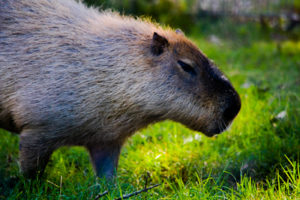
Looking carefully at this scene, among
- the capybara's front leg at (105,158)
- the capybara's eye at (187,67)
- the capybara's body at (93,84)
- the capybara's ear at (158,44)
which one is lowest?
the capybara's front leg at (105,158)

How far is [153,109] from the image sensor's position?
134 inches

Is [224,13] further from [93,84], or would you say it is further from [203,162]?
[93,84]

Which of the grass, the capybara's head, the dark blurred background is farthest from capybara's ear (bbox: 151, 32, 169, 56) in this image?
the dark blurred background

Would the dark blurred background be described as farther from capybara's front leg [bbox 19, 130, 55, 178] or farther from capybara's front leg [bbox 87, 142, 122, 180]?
capybara's front leg [bbox 19, 130, 55, 178]

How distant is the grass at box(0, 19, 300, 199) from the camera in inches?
126

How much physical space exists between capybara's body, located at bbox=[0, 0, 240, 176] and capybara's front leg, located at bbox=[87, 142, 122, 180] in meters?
0.15

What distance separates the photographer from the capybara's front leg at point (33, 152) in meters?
3.34

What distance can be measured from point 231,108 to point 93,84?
45.1 inches

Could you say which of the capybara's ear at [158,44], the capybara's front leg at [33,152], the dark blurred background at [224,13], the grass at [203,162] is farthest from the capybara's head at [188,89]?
the dark blurred background at [224,13]

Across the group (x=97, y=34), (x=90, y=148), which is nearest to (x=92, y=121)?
(x=90, y=148)

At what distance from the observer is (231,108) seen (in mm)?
3520

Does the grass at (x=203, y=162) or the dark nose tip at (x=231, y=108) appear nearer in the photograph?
the grass at (x=203, y=162)

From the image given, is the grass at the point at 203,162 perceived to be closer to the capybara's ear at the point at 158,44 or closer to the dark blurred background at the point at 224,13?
the capybara's ear at the point at 158,44

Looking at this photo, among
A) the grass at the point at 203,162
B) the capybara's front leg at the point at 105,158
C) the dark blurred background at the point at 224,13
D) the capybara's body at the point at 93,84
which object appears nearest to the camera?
the grass at the point at 203,162
